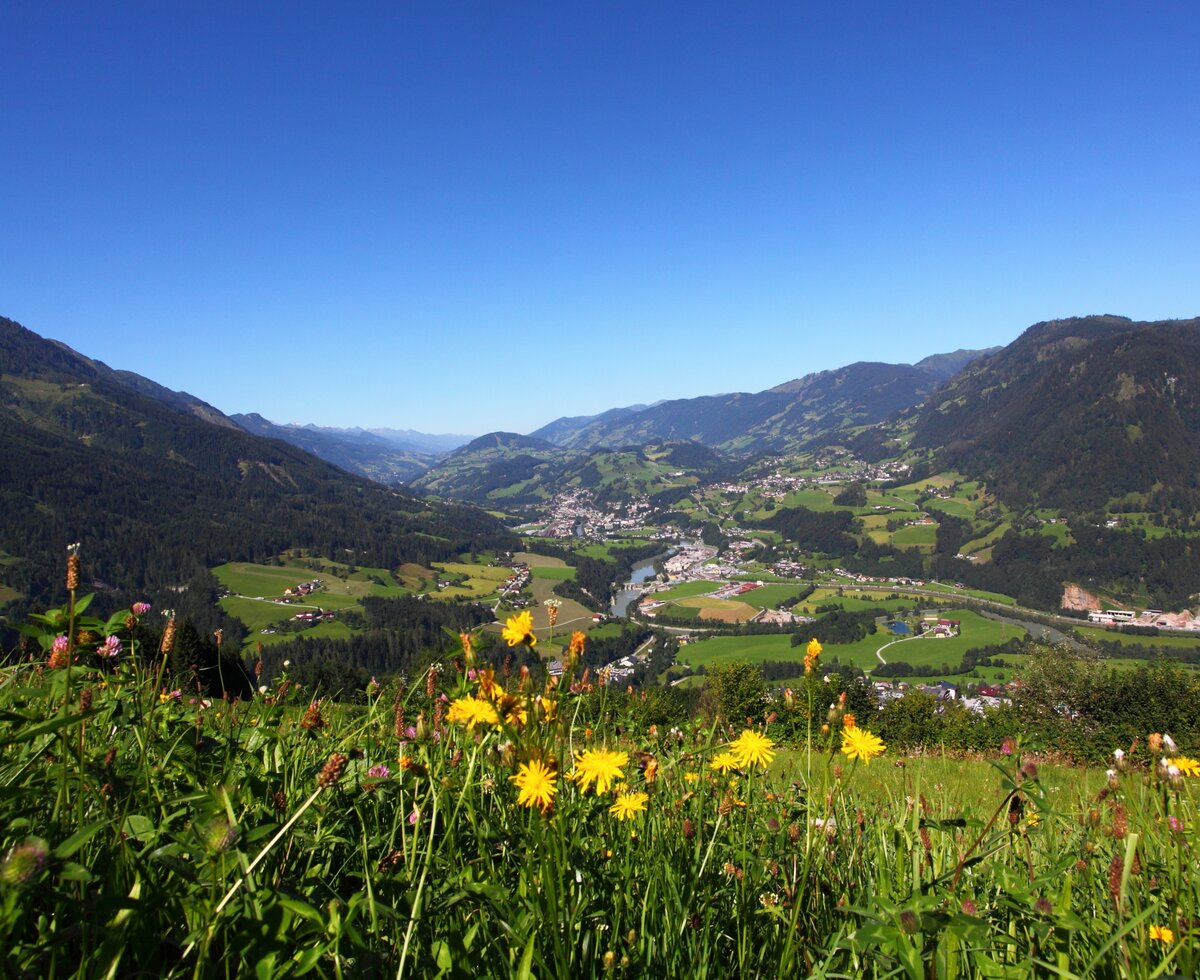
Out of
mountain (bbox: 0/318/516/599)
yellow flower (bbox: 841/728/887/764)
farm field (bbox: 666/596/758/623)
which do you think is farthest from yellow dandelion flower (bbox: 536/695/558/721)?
mountain (bbox: 0/318/516/599)

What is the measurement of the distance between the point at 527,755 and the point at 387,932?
2.07ft

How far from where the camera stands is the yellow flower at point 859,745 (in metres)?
1.98

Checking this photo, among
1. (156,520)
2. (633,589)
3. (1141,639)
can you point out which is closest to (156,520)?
(156,520)

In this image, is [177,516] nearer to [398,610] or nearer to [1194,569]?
[398,610]

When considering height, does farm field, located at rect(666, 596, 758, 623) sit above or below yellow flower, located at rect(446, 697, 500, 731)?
below

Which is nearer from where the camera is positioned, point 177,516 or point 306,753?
point 306,753

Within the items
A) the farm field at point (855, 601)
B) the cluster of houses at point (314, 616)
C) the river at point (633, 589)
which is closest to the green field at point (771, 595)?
the farm field at point (855, 601)

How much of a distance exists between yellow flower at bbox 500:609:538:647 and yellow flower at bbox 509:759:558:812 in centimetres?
26

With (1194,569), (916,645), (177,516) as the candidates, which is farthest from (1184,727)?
(177,516)

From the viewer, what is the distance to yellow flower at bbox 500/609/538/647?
1395 millimetres

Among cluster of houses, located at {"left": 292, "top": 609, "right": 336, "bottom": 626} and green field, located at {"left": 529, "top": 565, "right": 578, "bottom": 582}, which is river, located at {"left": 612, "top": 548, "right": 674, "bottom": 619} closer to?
green field, located at {"left": 529, "top": 565, "right": 578, "bottom": 582}

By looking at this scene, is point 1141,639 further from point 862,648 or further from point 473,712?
point 473,712

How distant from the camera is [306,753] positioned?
267 cm

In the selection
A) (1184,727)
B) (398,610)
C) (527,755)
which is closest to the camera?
(527,755)
